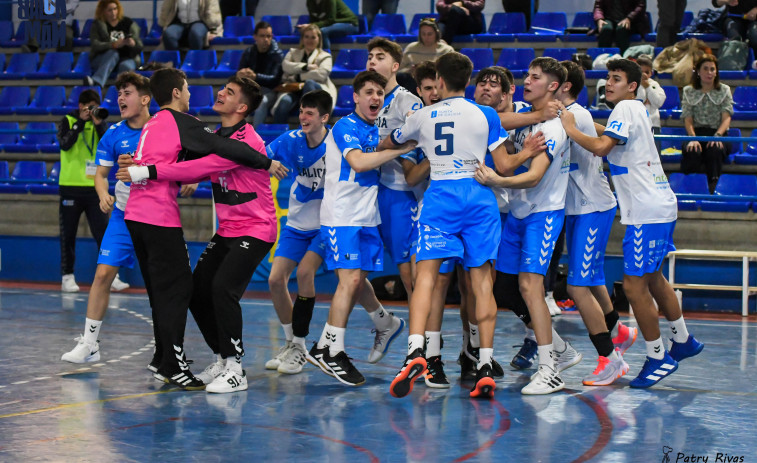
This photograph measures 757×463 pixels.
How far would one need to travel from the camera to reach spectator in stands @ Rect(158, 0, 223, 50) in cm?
1652

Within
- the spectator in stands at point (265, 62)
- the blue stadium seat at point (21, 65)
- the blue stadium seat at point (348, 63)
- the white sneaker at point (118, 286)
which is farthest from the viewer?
the blue stadium seat at point (21, 65)

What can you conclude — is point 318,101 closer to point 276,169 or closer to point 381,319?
point 276,169

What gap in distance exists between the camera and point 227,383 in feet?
20.2

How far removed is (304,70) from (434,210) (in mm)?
8457

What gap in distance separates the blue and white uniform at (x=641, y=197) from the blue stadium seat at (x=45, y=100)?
1213 cm

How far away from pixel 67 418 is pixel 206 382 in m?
1.25

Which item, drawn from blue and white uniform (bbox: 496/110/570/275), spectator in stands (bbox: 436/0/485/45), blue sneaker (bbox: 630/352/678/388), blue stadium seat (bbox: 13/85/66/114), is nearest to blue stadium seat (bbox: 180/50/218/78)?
blue stadium seat (bbox: 13/85/66/114)

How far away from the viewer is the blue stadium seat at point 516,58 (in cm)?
1438

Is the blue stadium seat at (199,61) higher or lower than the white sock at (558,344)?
higher

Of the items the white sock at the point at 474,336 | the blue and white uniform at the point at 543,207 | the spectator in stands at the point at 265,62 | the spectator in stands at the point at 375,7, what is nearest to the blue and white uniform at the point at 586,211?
the blue and white uniform at the point at 543,207

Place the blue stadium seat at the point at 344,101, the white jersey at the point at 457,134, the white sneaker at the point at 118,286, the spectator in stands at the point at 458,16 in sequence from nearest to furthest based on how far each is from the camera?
the white jersey at the point at 457,134 < the white sneaker at the point at 118,286 < the blue stadium seat at the point at 344,101 < the spectator in stands at the point at 458,16

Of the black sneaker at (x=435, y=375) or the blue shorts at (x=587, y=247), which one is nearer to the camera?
the black sneaker at (x=435, y=375)

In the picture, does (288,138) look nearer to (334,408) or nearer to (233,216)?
(233,216)

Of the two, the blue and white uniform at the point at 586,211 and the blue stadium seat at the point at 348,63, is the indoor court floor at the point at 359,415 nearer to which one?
the blue and white uniform at the point at 586,211
